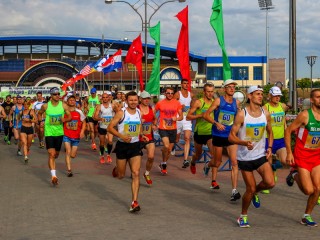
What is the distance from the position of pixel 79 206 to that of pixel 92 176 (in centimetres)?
367

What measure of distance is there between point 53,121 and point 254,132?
A: 16.9 feet

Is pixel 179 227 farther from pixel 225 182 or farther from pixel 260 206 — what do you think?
pixel 225 182

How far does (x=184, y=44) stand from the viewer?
1766 centimetres

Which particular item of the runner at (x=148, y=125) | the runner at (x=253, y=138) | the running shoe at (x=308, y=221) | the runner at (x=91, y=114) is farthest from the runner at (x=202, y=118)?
the runner at (x=91, y=114)

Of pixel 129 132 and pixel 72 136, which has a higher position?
pixel 129 132

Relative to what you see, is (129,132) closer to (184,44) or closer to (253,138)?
(253,138)

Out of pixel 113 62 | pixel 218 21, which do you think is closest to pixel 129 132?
pixel 218 21

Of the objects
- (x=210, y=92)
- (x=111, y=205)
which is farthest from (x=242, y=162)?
(x=210, y=92)

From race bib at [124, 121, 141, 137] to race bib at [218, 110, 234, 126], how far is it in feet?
4.83

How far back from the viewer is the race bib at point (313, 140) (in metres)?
7.07

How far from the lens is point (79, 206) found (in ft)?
28.3

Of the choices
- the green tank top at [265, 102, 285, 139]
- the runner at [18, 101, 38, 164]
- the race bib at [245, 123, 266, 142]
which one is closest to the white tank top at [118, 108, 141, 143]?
the race bib at [245, 123, 266, 142]

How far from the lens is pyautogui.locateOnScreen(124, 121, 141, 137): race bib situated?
8.66m

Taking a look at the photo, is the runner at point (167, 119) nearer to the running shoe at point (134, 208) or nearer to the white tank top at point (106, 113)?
the white tank top at point (106, 113)
